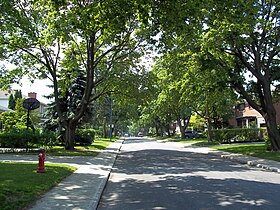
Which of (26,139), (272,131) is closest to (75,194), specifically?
(26,139)

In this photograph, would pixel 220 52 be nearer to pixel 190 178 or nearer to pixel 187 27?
pixel 187 27

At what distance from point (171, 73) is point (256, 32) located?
6.85 m

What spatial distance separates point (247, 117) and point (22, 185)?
156 feet

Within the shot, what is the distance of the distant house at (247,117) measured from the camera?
160 ft

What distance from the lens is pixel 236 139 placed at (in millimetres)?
36188

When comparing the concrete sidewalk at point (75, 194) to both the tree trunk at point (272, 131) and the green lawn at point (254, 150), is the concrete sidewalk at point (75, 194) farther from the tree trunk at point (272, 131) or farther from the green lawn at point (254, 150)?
the tree trunk at point (272, 131)

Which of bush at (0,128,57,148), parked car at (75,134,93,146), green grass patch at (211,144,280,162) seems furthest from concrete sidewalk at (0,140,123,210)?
parked car at (75,134,93,146)

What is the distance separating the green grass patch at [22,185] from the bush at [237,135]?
25793 millimetres

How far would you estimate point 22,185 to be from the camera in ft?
29.8

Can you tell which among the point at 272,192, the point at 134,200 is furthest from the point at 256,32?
the point at 134,200

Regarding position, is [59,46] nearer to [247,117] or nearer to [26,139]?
[26,139]

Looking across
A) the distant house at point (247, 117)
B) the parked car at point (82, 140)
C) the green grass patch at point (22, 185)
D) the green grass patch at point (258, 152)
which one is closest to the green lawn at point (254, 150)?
the green grass patch at point (258, 152)

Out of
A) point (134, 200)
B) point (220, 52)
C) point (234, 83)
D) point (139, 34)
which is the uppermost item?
point (139, 34)

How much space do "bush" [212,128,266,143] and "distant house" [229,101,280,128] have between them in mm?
9678
